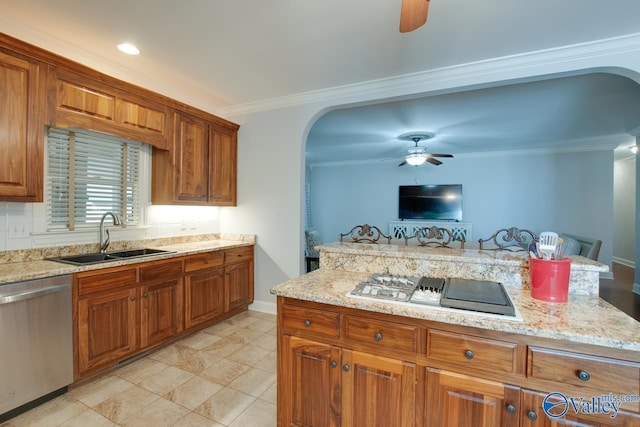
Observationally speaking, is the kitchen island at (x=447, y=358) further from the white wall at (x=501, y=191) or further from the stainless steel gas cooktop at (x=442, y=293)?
the white wall at (x=501, y=191)

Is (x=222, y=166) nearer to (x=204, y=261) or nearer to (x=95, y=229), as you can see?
(x=204, y=261)

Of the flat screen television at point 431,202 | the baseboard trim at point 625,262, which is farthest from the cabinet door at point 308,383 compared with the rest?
the baseboard trim at point 625,262

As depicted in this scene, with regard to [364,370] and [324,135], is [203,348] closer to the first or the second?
[364,370]

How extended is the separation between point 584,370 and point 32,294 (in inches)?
112

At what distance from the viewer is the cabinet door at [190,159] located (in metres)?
3.13

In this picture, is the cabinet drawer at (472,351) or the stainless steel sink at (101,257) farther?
the stainless steel sink at (101,257)

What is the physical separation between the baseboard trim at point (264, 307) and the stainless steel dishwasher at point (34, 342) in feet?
6.47

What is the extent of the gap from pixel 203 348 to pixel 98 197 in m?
1.71

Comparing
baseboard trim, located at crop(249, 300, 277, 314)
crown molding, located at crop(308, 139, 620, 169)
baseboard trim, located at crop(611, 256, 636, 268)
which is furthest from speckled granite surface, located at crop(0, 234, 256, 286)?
baseboard trim, located at crop(611, 256, 636, 268)

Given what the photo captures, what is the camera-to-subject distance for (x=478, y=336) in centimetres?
122

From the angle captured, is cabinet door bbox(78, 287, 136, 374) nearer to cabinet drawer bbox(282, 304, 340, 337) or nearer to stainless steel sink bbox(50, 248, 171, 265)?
stainless steel sink bbox(50, 248, 171, 265)

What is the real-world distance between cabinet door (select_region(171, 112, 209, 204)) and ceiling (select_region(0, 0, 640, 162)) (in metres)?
0.44

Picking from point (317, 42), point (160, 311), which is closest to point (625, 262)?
point (317, 42)

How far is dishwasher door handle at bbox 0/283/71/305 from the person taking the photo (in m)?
1.75
